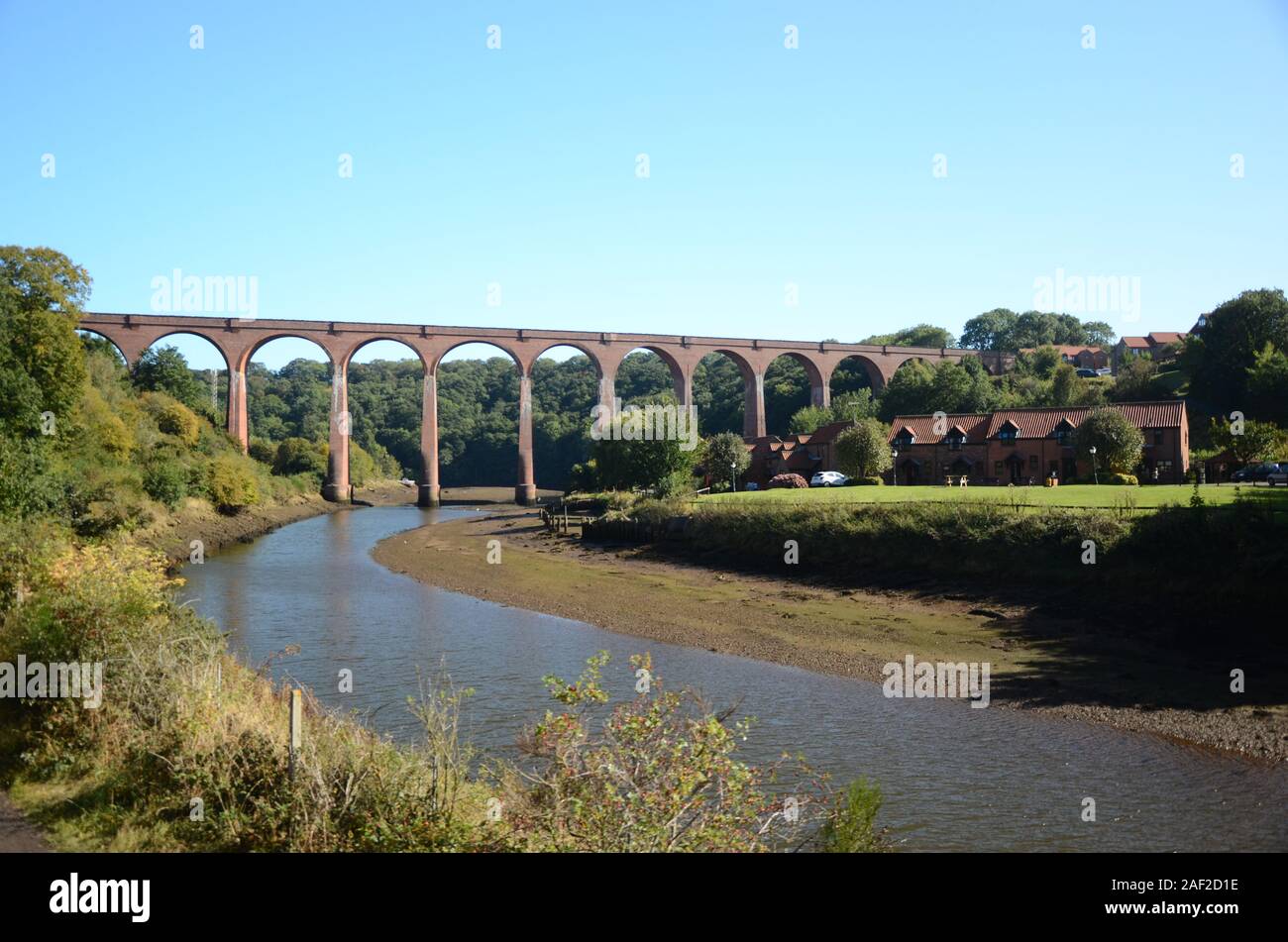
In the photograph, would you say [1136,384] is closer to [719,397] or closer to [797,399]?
[797,399]

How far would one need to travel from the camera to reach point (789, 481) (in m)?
56.4

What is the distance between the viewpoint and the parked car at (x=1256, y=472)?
1526 inches

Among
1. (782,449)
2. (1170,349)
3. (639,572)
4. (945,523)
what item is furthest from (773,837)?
(1170,349)

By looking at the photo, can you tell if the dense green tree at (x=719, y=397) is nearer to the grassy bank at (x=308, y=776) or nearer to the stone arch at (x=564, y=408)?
the stone arch at (x=564, y=408)

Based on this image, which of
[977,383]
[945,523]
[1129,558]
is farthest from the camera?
[977,383]

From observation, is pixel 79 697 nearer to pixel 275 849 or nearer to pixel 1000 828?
pixel 275 849

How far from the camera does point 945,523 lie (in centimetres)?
2925

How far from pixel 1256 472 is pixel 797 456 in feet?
94.5

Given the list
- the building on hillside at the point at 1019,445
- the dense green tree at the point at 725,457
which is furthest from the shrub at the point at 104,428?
the building on hillside at the point at 1019,445

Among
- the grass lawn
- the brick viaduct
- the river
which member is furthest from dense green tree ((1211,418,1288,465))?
the brick viaduct

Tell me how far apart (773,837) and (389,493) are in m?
91.1

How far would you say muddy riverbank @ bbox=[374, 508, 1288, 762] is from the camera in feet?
49.3

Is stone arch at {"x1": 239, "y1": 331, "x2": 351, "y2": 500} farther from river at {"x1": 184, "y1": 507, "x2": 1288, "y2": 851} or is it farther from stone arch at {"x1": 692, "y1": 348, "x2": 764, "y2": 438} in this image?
river at {"x1": 184, "y1": 507, "x2": 1288, "y2": 851}

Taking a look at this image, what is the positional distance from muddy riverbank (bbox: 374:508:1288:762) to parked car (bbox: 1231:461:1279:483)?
73.3ft
